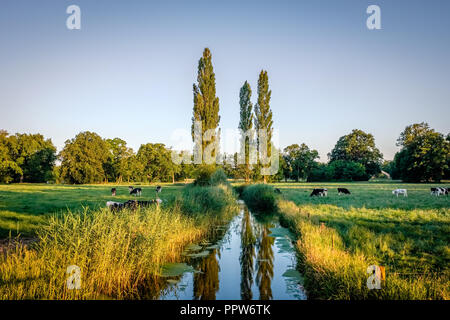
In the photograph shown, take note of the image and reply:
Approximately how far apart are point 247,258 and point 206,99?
18.9 m

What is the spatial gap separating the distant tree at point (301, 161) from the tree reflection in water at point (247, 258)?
61511 millimetres

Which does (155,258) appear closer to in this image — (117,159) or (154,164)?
(154,164)

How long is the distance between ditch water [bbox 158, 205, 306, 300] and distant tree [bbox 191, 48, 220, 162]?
601 inches

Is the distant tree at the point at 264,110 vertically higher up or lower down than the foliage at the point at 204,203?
higher up

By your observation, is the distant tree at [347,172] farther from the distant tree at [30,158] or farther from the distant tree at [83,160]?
the distant tree at [30,158]

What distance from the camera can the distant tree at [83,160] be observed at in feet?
165

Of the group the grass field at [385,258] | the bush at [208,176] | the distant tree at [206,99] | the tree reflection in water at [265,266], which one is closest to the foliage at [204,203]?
the tree reflection in water at [265,266]

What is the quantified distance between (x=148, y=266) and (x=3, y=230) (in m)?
5.59

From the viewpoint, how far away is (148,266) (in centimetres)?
538

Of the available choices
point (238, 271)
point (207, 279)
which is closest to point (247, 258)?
point (238, 271)
